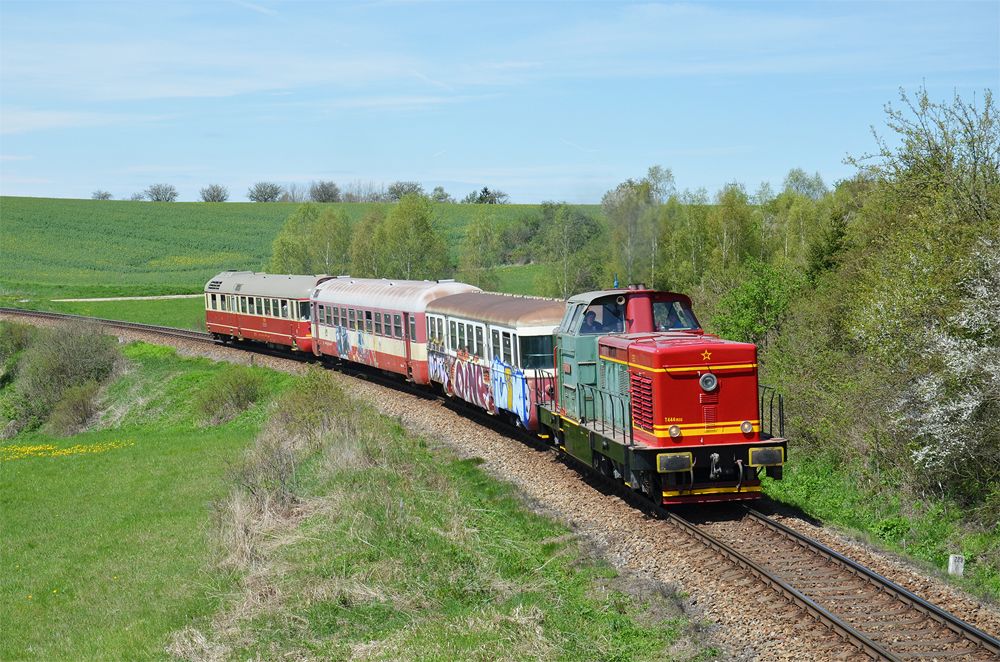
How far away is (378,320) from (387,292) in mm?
958

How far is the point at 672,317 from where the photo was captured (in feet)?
55.9

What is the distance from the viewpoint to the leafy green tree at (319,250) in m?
76.8

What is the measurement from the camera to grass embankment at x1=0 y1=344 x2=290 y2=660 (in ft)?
47.1

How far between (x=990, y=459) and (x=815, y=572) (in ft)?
12.7

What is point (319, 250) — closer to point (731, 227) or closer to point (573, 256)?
point (573, 256)

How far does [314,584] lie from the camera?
13.0 metres

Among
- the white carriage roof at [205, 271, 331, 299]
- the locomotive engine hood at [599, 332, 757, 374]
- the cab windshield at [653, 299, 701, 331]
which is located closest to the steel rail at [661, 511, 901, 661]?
the locomotive engine hood at [599, 332, 757, 374]

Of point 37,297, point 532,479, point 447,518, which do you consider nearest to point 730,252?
point 532,479

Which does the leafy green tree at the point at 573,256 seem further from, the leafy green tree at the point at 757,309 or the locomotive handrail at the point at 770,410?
the locomotive handrail at the point at 770,410

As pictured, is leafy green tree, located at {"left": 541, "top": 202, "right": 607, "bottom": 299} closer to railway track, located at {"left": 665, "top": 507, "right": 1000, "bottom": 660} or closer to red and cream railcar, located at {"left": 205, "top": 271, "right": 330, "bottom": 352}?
red and cream railcar, located at {"left": 205, "top": 271, "right": 330, "bottom": 352}

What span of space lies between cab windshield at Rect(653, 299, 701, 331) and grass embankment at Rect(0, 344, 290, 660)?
8.26 metres

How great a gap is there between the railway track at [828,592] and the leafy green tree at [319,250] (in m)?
63.7

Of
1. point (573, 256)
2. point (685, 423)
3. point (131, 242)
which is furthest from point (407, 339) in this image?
point (131, 242)

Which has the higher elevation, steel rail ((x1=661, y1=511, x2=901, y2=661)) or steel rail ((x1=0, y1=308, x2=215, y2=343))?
steel rail ((x1=0, y1=308, x2=215, y2=343))
